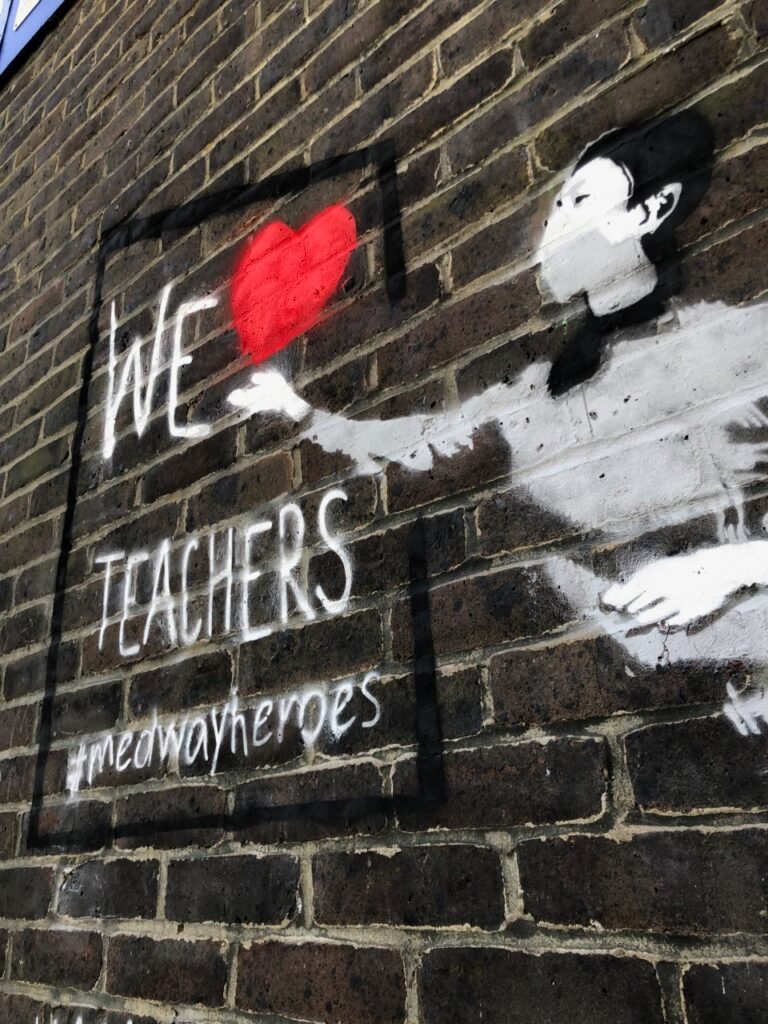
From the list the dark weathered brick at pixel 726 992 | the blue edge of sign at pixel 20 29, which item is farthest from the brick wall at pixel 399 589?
the blue edge of sign at pixel 20 29

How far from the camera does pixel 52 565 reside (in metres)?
1.75

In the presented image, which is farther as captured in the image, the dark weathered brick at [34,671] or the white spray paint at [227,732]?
the dark weathered brick at [34,671]

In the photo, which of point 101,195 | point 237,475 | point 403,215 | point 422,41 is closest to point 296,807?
point 237,475

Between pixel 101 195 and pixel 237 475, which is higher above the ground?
pixel 101 195

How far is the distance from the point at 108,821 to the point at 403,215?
3.78ft

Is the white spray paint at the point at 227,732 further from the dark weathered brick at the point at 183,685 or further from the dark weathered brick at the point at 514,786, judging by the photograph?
the dark weathered brick at the point at 514,786

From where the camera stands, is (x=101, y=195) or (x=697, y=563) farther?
(x=101, y=195)

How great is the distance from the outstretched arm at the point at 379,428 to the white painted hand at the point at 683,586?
0.31m

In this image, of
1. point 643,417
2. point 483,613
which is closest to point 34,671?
point 483,613

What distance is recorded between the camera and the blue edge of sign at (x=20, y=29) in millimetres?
2629

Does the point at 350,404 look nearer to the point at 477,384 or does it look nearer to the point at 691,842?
the point at 477,384

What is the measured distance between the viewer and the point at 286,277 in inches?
56.7

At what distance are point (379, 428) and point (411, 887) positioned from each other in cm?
63

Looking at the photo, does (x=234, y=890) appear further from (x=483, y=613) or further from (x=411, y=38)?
(x=411, y=38)
